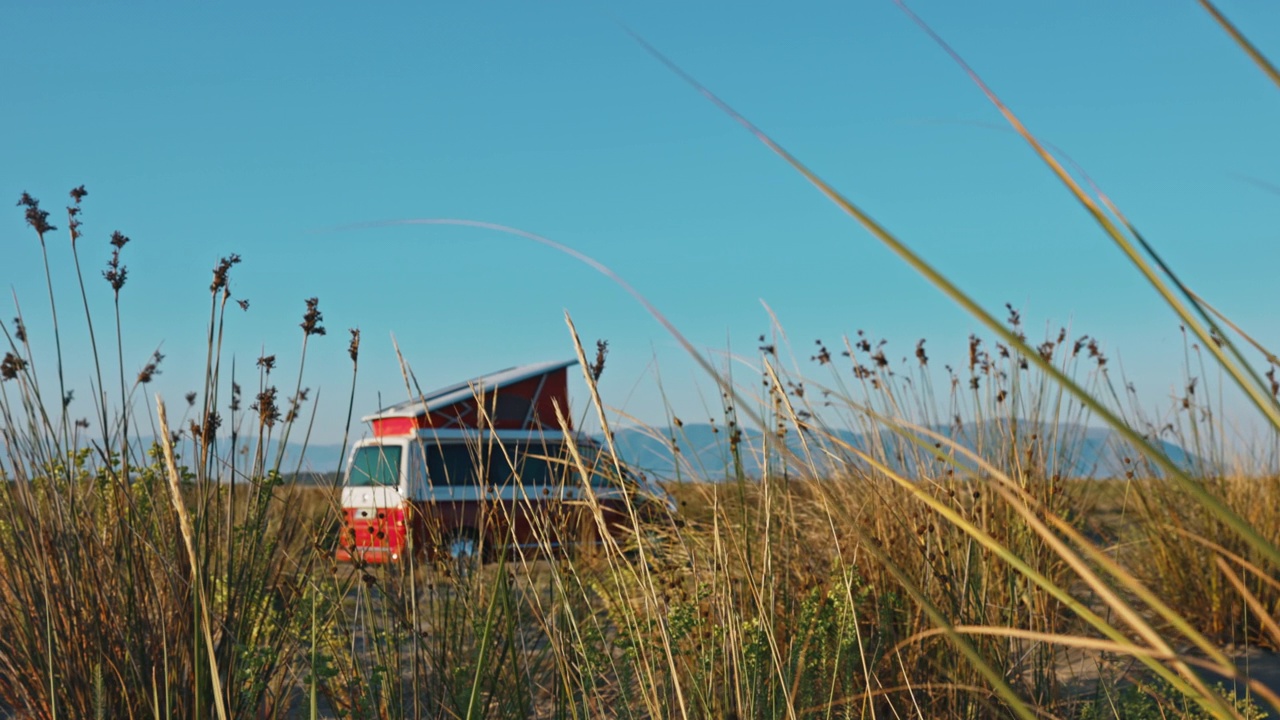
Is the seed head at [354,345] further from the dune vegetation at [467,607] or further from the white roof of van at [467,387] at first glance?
the white roof of van at [467,387]

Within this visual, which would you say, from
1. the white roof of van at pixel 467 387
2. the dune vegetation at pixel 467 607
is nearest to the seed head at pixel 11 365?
the dune vegetation at pixel 467 607

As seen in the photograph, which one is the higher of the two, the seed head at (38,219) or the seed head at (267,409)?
the seed head at (38,219)

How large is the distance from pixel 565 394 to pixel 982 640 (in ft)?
24.6

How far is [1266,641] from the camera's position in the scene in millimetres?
4254

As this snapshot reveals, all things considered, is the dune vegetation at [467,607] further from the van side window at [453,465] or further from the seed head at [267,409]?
the van side window at [453,465]

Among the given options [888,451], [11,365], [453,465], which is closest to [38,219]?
[11,365]

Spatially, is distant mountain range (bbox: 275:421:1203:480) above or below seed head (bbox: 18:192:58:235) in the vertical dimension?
below

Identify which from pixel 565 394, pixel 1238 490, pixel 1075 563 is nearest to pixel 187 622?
pixel 1075 563

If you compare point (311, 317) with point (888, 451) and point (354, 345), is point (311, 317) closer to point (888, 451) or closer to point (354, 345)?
point (354, 345)

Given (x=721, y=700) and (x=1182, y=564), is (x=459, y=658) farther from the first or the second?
(x=1182, y=564)

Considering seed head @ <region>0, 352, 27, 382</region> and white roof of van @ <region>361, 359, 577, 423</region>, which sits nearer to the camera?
seed head @ <region>0, 352, 27, 382</region>

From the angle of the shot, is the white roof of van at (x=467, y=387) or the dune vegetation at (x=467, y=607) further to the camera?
the white roof of van at (x=467, y=387)

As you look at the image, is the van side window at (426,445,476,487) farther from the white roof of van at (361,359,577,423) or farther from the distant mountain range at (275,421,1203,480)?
the distant mountain range at (275,421,1203,480)

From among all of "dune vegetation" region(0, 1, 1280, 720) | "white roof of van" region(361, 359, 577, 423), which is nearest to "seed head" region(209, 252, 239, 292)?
"dune vegetation" region(0, 1, 1280, 720)
